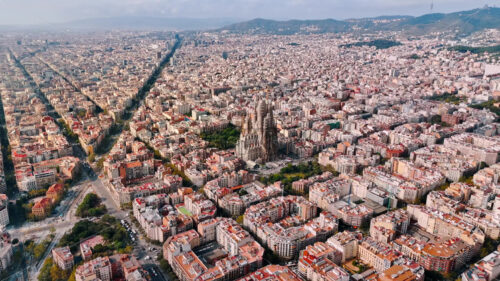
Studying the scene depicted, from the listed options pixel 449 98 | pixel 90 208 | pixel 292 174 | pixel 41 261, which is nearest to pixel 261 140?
pixel 292 174

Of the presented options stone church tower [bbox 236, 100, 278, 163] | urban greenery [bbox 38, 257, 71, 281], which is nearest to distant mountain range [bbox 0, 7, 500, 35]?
stone church tower [bbox 236, 100, 278, 163]

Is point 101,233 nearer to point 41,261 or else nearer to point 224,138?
point 41,261

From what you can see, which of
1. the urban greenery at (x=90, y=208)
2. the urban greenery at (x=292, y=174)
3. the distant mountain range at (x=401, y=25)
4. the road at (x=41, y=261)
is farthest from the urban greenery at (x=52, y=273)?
the distant mountain range at (x=401, y=25)

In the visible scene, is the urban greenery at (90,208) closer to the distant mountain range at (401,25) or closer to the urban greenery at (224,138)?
the urban greenery at (224,138)

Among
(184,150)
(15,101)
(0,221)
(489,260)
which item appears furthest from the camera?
(15,101)

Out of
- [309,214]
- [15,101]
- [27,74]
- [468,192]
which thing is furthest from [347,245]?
[27,74]

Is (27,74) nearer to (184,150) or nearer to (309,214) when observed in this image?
(184,150)

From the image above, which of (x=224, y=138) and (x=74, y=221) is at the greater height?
(x=224, y=138)

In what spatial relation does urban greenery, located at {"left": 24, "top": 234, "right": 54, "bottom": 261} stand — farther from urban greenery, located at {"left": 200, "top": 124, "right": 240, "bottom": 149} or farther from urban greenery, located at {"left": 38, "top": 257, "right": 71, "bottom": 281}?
urban greenery, located at {"left": 200, "top": 124, "right": 240, "bottom": 149}
